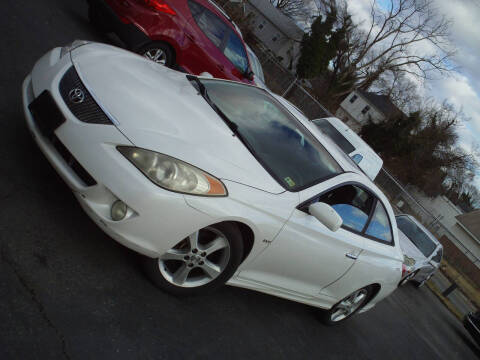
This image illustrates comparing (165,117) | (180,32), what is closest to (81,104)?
(165,117)

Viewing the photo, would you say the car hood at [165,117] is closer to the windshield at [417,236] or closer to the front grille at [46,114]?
the front grille at [46,114]

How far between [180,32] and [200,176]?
4.97 meters

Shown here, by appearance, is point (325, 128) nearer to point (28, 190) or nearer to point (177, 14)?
point (177, 14)

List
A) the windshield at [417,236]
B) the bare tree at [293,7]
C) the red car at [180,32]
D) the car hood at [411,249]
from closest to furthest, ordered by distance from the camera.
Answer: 1. the red car at [180,32]
2. the car hood at [411,249]
3. the windshield at [417,236]
4. the bare tree at [293,7]

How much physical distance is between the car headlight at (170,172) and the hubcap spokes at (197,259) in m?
0.35

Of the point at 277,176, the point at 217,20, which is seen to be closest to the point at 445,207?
the point at 217,20

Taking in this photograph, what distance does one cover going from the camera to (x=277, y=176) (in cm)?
308

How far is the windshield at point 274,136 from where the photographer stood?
320 cm

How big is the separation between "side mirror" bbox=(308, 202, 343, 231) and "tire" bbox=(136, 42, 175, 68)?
4531 millimetres

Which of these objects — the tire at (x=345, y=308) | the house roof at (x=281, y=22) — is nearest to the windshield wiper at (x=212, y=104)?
the tire at (x=345, y=308)

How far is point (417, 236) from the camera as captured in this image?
390 inches

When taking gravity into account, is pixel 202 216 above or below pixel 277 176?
below

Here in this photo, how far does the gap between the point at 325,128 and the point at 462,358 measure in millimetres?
5787

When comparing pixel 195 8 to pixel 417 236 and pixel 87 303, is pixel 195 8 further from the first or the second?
pixel 417 236
